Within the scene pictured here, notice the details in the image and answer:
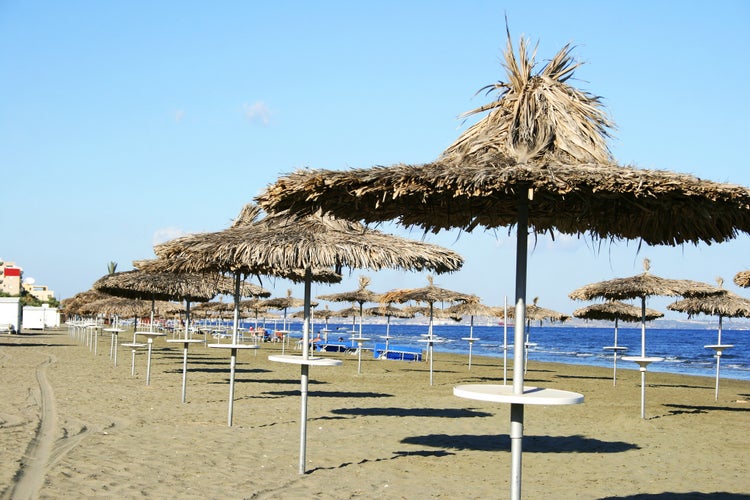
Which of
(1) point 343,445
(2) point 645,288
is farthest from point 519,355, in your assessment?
(2) point 645,288

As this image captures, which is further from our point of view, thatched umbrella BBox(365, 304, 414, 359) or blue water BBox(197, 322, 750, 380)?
blue water BBox(197, 322, 750, 380)

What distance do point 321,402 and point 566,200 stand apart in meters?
9.49

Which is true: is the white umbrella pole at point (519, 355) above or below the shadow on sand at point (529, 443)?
above

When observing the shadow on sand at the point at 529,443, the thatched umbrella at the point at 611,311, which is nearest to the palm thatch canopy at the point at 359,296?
the thatched umbrella at the point at 611,311

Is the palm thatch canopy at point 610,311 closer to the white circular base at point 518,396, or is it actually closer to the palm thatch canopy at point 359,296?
the palm thatch canopy at point 359,296

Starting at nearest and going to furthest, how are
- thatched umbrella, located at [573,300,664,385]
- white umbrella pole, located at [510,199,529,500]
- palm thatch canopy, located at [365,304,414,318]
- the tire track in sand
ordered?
white umbrella pole, located at [510,199,529,500], the tire track in sand, thatched umbrella, located at [573,300,664,385], palm thatch canopy, located at [365,304,414,318]

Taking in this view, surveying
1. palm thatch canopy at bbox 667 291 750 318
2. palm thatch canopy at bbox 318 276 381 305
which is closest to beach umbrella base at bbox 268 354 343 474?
palm thatch canopy at bbox 667 291 750 318

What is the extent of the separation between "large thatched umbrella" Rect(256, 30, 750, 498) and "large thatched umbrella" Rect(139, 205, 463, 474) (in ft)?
8.40

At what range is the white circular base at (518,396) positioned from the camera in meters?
4.15

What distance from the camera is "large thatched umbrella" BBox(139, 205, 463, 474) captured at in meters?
8.11

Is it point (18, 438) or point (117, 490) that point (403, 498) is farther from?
point (18, 438)

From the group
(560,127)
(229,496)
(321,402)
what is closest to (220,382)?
(321,402)

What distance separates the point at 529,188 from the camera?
14.1ft

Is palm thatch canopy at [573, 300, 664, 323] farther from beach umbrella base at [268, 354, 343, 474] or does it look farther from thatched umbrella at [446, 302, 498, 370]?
beach umbrella base at [268, 354, 343, 474]
